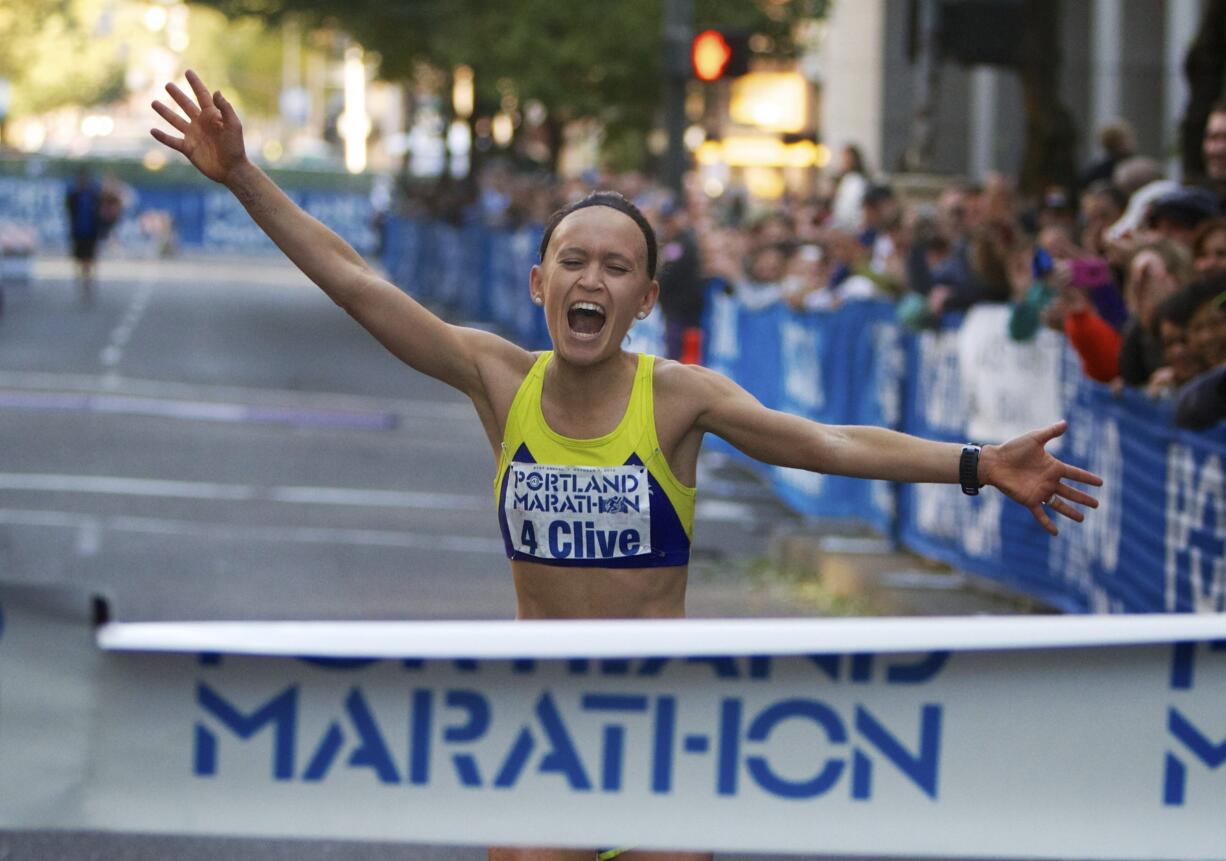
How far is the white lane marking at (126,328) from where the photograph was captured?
88.6 ft

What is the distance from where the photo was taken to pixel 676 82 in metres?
20.1

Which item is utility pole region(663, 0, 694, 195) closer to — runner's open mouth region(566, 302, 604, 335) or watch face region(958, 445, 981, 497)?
runner's open mouth region(566, 302, 604, 335)

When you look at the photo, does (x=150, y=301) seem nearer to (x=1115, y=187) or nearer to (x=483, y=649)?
Result: (x=1115, y=187)

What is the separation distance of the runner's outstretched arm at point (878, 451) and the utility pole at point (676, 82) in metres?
15.3

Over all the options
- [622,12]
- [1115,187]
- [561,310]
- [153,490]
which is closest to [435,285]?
[622,12]

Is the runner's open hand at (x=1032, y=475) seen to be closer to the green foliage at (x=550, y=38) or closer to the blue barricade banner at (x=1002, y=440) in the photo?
the blue barricade banner at (x=1002, y=440)

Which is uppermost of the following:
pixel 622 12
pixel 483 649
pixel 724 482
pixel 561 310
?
pixel 622 12

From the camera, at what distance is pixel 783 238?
1947 cm

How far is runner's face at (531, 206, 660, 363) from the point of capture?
4430mm

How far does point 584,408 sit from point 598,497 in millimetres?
187

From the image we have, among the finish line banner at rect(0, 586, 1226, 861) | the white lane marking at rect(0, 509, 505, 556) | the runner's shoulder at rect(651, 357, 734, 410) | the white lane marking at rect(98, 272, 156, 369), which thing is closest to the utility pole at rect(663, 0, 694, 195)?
the white lane marking at rect(0, 509, 505, 556)

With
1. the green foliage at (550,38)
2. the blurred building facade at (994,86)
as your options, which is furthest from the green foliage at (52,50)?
the blurred building facade at (994,86)

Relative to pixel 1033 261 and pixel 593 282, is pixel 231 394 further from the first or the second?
pixel 593 282

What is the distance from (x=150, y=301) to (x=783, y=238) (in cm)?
2277
